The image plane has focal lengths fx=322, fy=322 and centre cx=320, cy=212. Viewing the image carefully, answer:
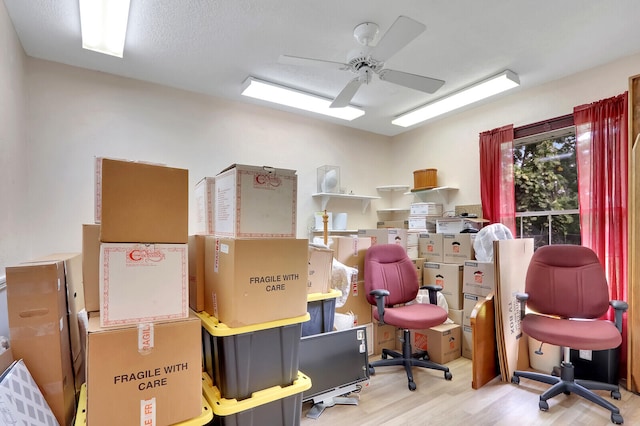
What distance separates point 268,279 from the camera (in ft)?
4.84

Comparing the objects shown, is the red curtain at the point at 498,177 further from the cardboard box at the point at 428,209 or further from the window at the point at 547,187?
the cardboard box at the point at 428,209

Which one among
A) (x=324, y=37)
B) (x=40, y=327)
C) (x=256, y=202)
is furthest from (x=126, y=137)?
(x=256, y=202)

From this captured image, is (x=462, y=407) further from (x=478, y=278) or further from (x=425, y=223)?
(x=425, y=223)

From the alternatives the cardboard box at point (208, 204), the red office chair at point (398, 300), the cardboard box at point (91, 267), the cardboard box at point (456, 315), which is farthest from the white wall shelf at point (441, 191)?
the cardboard box at point (91, 267)

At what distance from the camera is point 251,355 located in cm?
146

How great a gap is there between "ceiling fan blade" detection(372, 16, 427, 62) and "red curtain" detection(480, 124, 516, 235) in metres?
2.09

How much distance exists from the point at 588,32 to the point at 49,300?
148 inches

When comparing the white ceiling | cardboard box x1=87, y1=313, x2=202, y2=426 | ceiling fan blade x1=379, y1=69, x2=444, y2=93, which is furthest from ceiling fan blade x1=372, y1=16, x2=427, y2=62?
cardboard box x1=87, y1=313, x2=202, y2=426

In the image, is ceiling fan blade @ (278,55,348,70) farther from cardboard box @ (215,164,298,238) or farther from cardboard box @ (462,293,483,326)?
cardboard box @ (462,293,483,326)

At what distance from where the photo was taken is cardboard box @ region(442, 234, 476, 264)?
3318mm

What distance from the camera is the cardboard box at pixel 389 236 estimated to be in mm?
3459

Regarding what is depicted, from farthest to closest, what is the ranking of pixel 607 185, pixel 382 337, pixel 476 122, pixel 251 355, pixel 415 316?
pixel 476 122, pixel 382 337, pixel 607 185, pixel 415 316, pixel 251 355

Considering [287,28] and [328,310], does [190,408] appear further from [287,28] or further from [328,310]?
[287,28]

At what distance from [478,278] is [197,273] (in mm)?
2643
